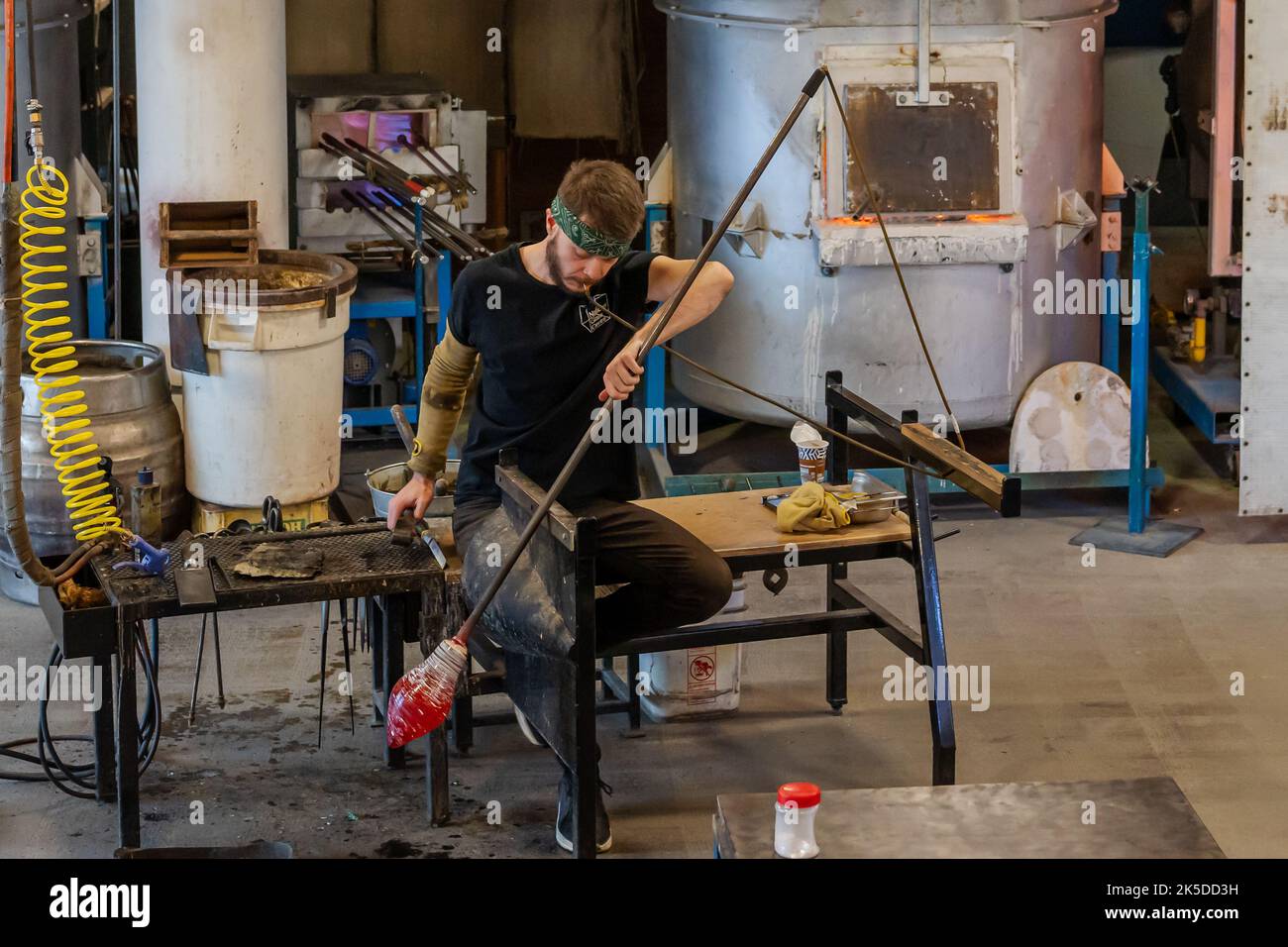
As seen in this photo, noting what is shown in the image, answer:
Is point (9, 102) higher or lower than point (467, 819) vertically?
higher

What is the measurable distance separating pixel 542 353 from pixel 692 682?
1211 millimetres

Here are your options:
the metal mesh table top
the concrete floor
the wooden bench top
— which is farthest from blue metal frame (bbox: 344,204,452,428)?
the metal mesh table top

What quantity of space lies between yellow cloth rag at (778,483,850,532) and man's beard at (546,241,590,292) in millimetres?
815

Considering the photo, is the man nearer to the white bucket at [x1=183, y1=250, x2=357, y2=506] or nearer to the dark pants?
the dark pants

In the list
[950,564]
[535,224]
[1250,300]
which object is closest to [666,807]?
[950,564]

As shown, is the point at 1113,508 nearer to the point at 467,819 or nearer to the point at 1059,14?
the point at 1059,14

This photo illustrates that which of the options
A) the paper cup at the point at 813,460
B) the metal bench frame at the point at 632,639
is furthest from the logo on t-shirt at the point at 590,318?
the paper cup at the point at 813,460

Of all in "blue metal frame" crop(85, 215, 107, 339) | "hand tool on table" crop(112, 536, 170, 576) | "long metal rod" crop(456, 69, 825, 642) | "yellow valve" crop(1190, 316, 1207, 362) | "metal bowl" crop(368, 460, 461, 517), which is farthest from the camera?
"yellow valve" crop(1190, 316, 1207, 362)

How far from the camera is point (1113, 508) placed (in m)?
7.00

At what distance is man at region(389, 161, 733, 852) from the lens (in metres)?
4.22

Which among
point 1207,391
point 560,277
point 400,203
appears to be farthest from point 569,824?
point 1207,391

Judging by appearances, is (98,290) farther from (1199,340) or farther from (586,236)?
(1199,340)

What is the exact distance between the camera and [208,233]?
625 cm

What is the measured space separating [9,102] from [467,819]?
2047 millimetres
